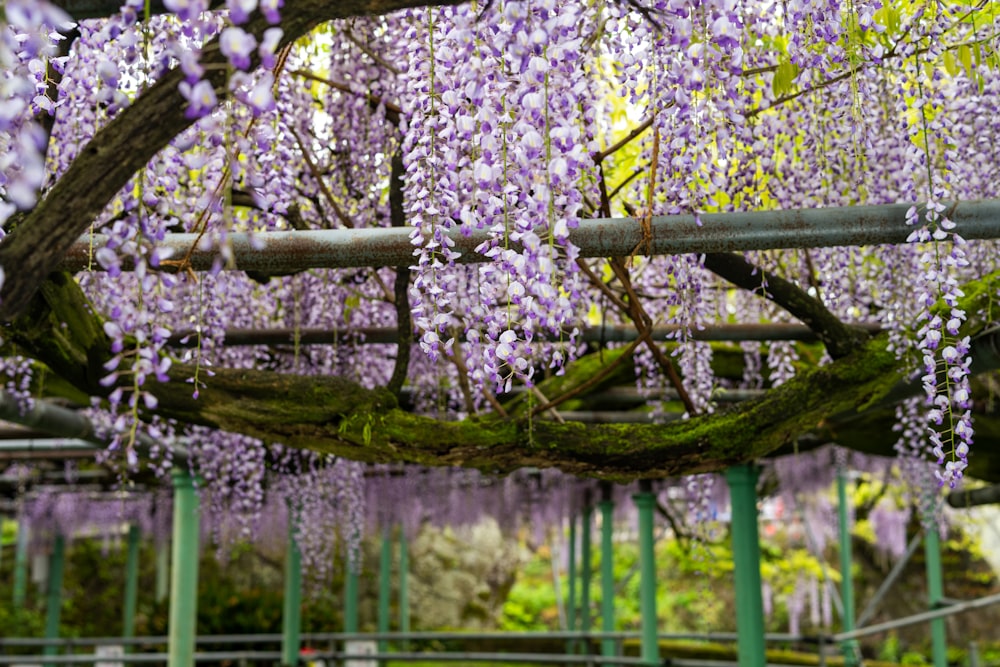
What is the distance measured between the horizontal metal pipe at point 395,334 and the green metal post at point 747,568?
3.32 feet

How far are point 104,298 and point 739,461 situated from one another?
2.21 meters

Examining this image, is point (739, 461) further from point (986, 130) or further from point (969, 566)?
point (969, 566)

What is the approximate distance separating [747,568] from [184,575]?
288 centimetres

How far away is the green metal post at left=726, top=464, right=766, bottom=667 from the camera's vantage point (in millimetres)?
4215

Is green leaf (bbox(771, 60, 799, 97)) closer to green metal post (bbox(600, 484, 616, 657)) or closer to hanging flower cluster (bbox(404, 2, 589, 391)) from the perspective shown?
hanging flower cluster (bbox(404, 2, 589, 391))

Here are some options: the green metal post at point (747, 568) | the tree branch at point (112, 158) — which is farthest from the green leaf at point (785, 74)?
the green metal post at point (747, 568)

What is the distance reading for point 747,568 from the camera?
432cm

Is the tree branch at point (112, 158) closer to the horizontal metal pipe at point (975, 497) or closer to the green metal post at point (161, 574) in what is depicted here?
the horizontal metal pipe at point (975, 497)

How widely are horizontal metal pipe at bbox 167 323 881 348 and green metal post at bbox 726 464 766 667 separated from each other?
3.32 ft

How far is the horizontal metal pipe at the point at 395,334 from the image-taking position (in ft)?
11.9

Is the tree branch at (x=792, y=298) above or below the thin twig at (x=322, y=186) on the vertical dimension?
below

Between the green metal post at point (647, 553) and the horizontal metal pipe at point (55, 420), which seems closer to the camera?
the horizontal metal pipe at point (55, 420)

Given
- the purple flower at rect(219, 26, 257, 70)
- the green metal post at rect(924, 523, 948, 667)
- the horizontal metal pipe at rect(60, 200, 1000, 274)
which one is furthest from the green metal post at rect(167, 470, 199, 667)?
the purple flower at rect(219, 26, 257, 70)

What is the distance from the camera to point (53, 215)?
1.35 metres
